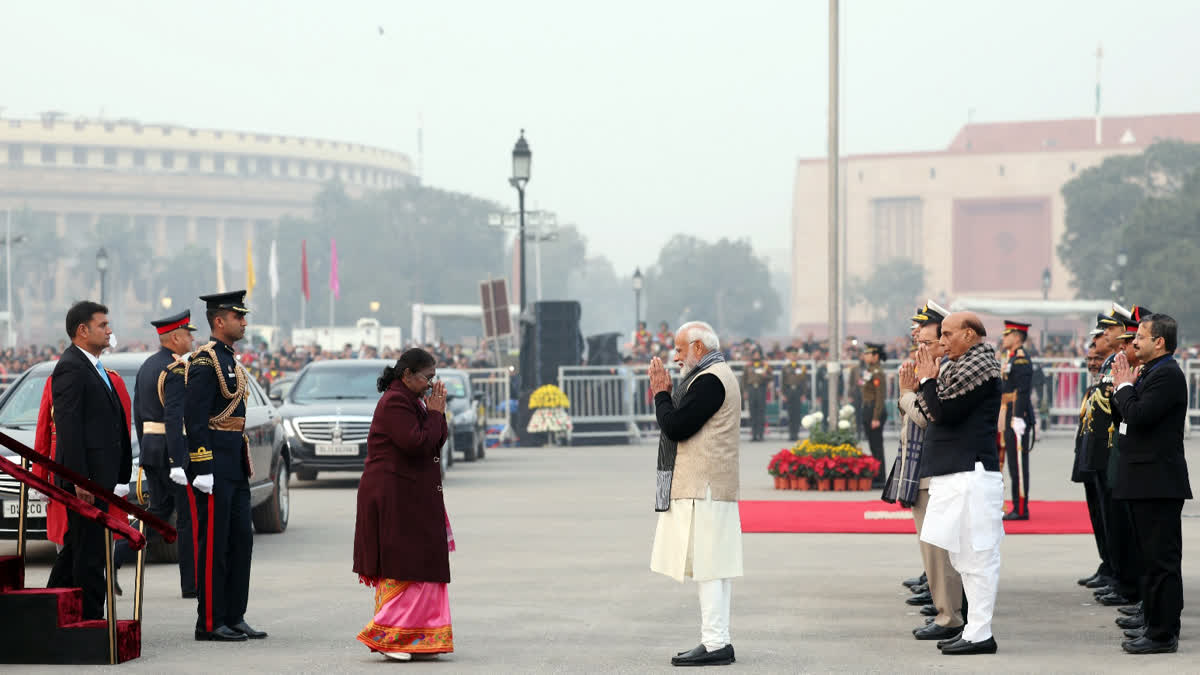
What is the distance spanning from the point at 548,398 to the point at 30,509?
20.8m

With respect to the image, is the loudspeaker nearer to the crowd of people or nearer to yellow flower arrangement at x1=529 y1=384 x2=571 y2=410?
yellow flower arrangement at x1=529 y1=384 x2=571 y2=410

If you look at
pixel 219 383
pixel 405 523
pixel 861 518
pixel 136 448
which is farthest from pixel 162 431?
pixel 861 518

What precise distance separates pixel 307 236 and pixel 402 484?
Answer: 127 m

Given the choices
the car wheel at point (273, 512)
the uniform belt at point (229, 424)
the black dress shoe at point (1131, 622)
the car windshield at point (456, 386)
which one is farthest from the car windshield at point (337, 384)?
the black dress shoe at point (1131, 622)

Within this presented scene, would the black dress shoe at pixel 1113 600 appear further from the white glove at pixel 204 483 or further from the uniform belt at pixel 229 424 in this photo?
the white glove at pixel 204 483

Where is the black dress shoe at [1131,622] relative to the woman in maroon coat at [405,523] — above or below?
below

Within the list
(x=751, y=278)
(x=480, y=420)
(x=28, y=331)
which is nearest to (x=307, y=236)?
(x=28, y=331)

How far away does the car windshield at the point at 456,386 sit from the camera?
26.9m

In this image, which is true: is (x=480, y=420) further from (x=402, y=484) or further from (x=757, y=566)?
(x=402, y=484)

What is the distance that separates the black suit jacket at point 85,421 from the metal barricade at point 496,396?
25.0 metres

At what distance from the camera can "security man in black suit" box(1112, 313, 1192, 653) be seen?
893cm

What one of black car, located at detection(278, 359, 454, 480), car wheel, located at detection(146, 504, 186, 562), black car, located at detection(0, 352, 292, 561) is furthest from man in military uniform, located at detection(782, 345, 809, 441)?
car wheel, located at detection(146, 504, 186, 562)

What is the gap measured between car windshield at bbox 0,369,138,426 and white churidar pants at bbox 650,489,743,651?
6427 millimetres

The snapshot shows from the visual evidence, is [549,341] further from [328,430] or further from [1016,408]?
[1016,408]
